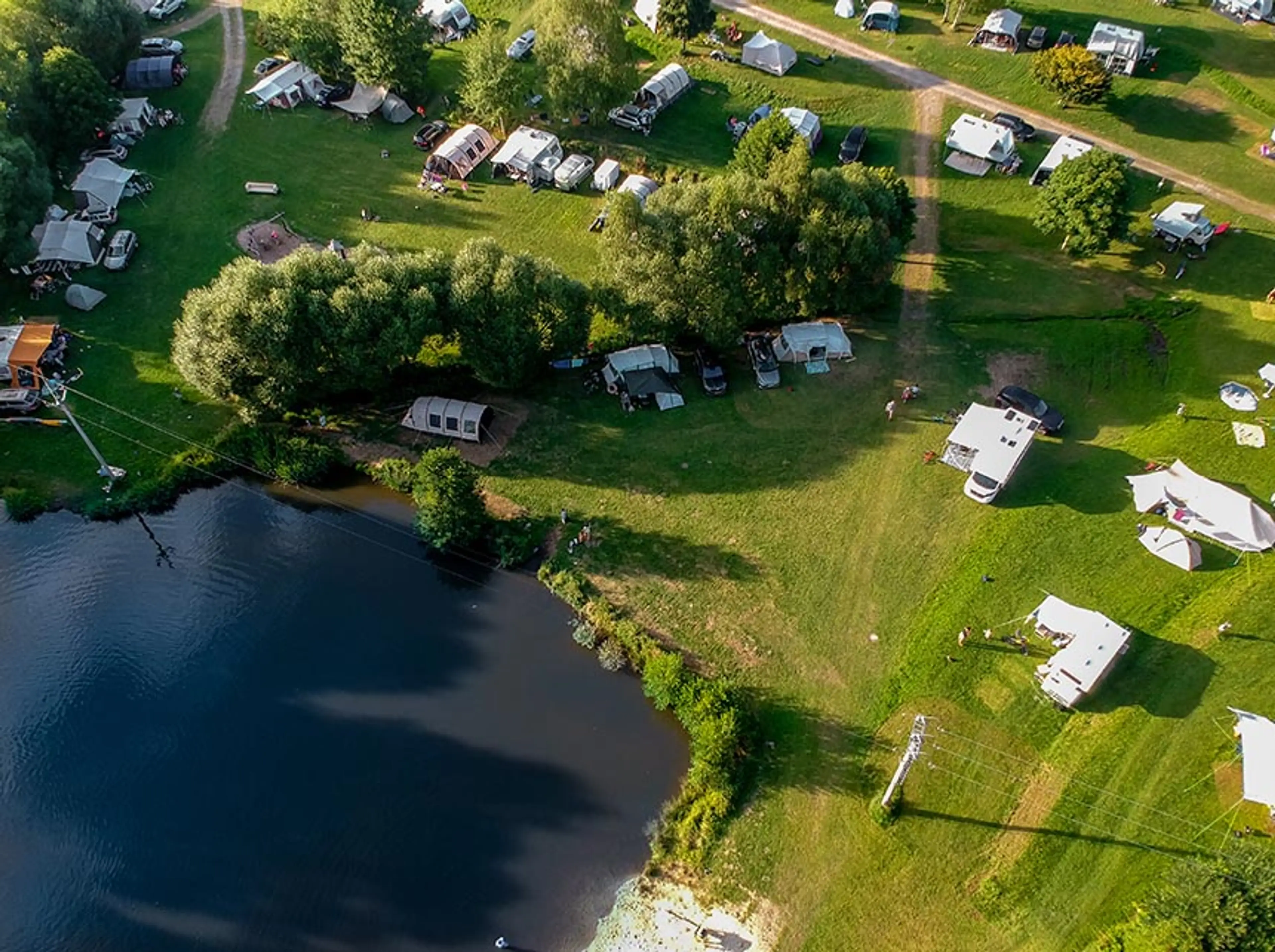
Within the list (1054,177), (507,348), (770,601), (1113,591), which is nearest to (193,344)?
(507,348)

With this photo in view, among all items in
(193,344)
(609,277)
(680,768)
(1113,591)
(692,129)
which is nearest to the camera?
(680,768)

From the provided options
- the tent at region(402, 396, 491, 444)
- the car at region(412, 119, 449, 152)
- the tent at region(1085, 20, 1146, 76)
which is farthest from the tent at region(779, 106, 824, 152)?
the tent at region(402, 396, 491, 444)

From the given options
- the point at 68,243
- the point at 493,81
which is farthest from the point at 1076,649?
the point at 68,243

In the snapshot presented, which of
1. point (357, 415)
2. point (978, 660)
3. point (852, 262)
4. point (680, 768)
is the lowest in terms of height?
point (680, 768)

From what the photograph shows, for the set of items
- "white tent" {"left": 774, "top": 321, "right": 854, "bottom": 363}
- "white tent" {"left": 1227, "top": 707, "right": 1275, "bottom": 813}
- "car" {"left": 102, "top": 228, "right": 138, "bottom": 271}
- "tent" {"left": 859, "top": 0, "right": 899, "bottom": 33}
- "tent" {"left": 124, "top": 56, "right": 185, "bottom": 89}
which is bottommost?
"white tent" {"left": 1227, "top": 707, "right": 1275, "bottom": 813}

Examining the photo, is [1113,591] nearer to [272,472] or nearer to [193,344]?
[272,472]

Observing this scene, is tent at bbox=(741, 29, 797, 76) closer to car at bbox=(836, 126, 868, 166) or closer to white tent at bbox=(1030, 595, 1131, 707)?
car at bbox=(836, 126, 868, 166)
